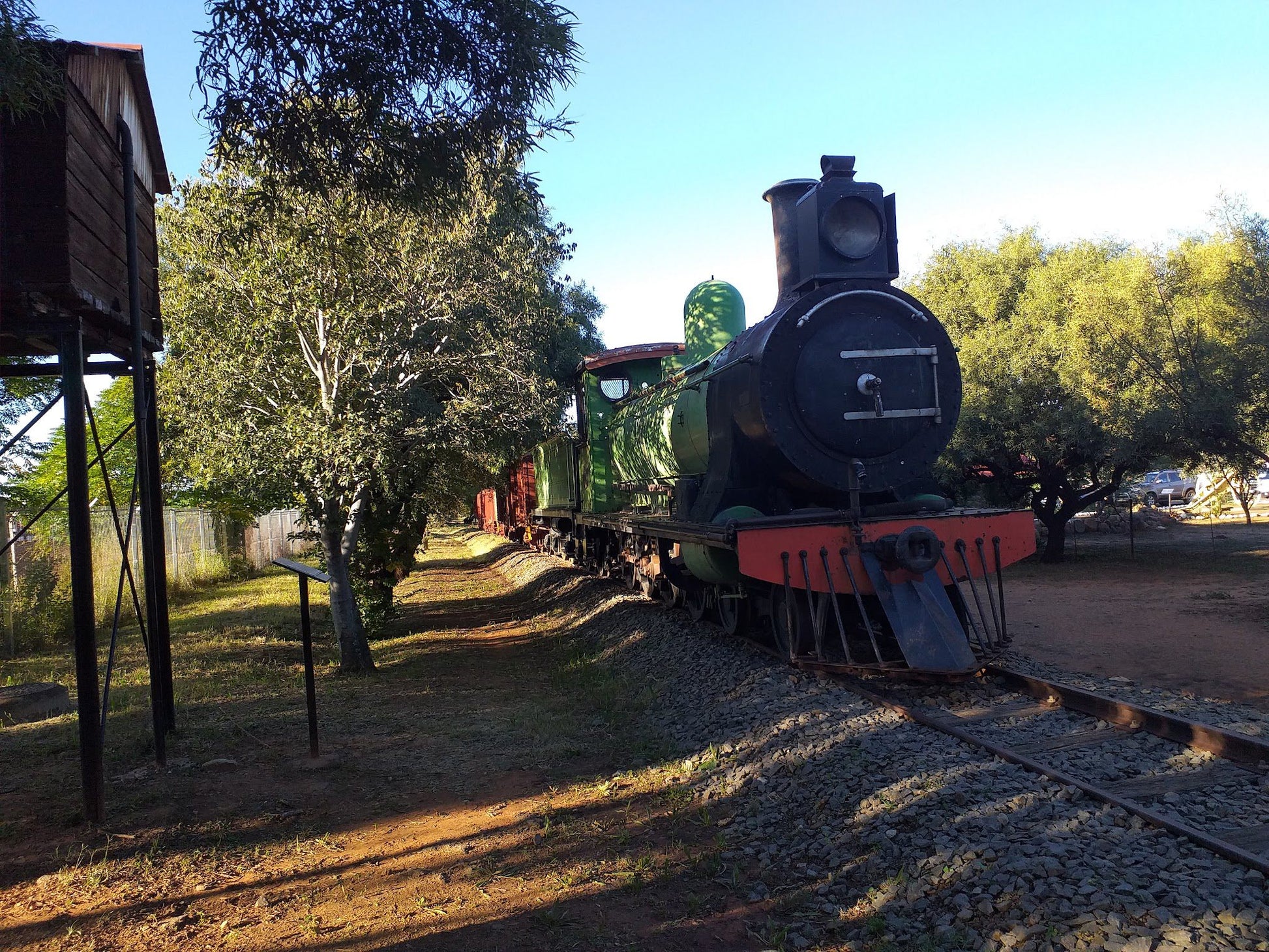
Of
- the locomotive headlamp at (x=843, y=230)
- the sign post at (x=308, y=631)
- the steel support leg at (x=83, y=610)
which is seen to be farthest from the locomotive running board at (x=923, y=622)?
the steel support leg at (x=83, y=610)

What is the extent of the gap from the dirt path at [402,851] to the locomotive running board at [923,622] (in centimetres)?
218

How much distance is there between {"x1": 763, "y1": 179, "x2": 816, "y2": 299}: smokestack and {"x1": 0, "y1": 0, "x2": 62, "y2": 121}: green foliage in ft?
19.1

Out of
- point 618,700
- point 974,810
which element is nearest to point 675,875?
point 974,810

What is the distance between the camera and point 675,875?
178 inches

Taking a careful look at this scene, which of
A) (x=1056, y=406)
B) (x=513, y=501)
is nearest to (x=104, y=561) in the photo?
(x=513, y=501)

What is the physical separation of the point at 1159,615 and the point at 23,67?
12964 millimetres

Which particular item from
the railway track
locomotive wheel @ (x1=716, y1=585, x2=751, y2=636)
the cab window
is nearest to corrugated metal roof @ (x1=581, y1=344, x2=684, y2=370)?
the cab window

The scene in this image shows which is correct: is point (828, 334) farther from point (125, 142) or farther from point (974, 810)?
point (125, 142)

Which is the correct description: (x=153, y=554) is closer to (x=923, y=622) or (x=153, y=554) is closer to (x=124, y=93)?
(x=124, y=93)

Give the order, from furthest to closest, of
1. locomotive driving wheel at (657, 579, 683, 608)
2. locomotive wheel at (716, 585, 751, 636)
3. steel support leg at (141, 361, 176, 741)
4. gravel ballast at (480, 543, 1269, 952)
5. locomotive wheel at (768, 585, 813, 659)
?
locomotive driving wheel at (657, 579, 683, 608) → locomotive wheel at (716, 585, 751, 636) → locomotive wheel at (768, 585, 813, 659) → steel support leg at (141, 361, 176, 741) → gravel ballast at (480, 543, 1269, 952)

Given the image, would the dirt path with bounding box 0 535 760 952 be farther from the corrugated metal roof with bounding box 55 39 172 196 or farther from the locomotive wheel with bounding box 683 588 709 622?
the corrugated metal roof with bounding box 55 39 172 196

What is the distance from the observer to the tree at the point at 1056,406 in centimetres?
1652

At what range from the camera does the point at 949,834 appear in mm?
4160

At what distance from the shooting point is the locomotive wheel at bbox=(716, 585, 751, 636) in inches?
354
